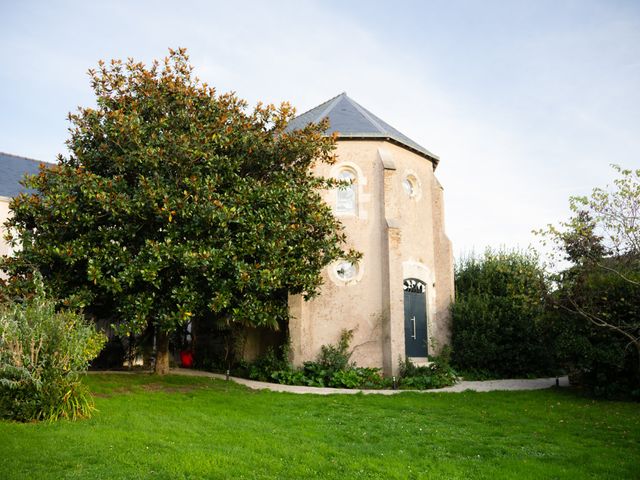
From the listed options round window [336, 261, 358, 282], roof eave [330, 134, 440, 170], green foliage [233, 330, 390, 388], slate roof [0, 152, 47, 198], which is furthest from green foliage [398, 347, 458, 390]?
slate roof [0, 152, 47, 198]

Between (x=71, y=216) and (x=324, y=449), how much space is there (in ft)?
27.8

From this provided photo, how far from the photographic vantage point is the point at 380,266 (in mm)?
19484

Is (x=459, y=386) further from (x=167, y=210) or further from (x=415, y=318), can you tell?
(x=167, y=210)

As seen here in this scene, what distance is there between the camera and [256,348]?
2047 cm

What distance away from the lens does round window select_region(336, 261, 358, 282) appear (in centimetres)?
1944

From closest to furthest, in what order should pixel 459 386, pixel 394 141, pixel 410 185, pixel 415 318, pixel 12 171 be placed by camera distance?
pixel 459 386
pixel 415 318
pixel 394 141
pixel 410 185
pixel 12 171

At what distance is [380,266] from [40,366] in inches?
472

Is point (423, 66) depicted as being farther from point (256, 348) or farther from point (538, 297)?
point (256, 348)

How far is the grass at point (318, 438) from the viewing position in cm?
734

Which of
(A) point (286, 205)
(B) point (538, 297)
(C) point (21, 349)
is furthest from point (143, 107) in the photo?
(B) point (538, 297)

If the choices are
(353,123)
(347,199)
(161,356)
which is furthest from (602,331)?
(161,356)

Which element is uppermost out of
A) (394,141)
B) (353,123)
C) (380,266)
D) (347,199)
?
(353,123)

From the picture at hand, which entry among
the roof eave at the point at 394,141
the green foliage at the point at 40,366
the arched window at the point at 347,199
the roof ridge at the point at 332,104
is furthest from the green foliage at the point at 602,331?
the green foliage at the point at 40,366

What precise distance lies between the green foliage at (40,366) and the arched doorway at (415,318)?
12048mm
